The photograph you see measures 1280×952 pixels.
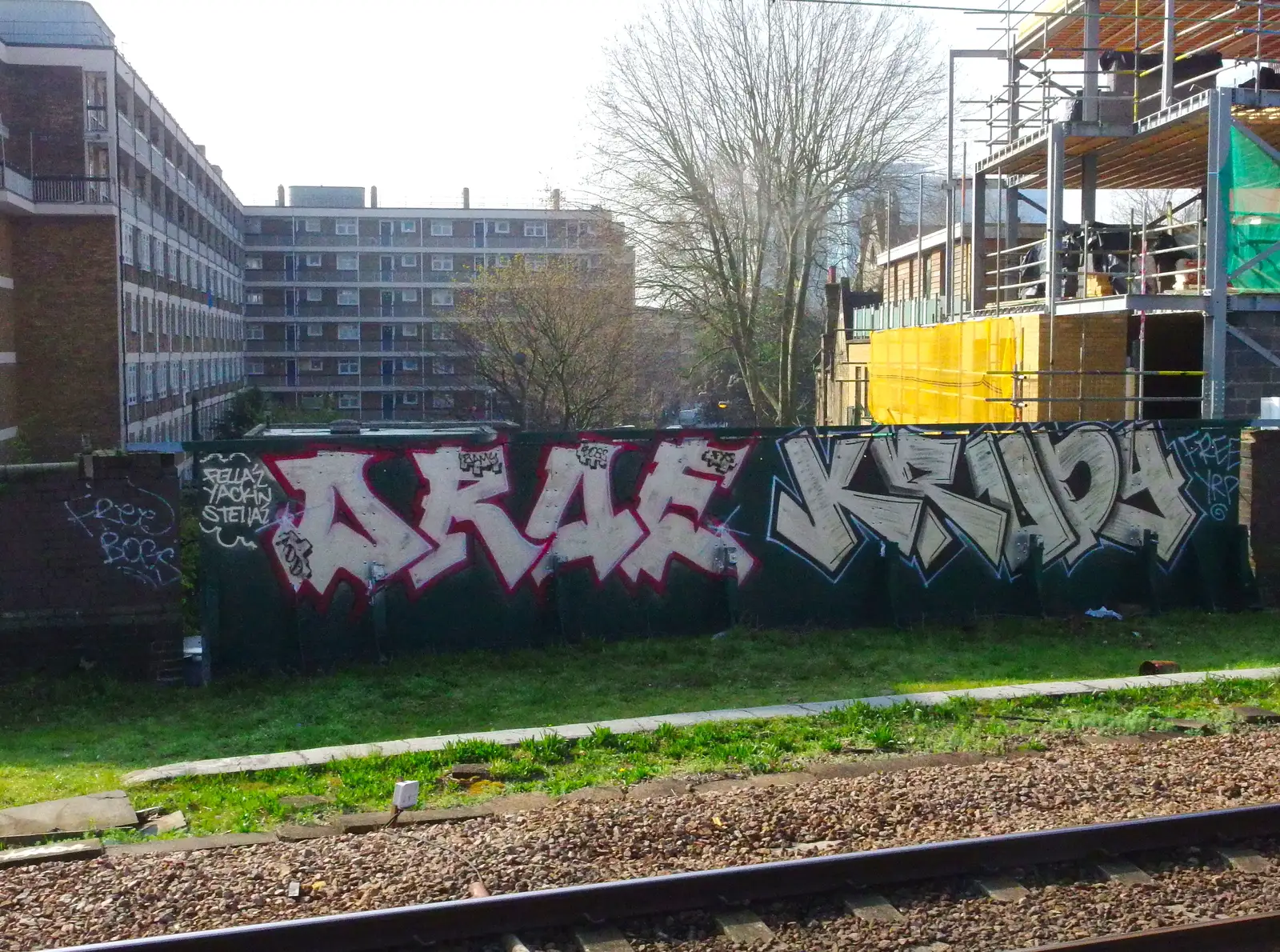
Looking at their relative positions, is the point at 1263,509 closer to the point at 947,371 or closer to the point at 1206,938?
→ the point at 1206,938

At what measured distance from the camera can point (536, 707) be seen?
9.83 metres

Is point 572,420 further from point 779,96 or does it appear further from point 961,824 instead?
point 961,824

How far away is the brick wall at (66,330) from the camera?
39750 mm

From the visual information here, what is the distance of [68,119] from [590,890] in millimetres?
41025

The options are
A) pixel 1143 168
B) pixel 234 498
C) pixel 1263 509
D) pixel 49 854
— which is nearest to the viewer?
pixel 49 854

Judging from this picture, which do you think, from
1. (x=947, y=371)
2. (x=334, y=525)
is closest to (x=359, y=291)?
(x=947, y=371)

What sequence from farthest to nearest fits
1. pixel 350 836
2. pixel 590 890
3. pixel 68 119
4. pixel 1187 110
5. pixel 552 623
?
pixel 68 119, pixel 1187 110, pixel 552 623, pixel 350 836, pixel 590 890

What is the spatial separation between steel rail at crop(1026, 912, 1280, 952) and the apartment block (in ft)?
275

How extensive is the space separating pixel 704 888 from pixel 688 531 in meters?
6.78

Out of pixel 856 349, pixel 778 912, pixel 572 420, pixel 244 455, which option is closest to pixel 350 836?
pixel 778 912

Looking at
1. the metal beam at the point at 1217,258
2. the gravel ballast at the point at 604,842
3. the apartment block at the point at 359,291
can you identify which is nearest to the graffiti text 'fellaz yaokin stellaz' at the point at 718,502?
the metal beam at the point at 1217,258

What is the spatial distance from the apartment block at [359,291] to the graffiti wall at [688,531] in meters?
76.4

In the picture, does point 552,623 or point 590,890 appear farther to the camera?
point 552,623

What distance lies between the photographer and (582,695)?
33.5 ft
